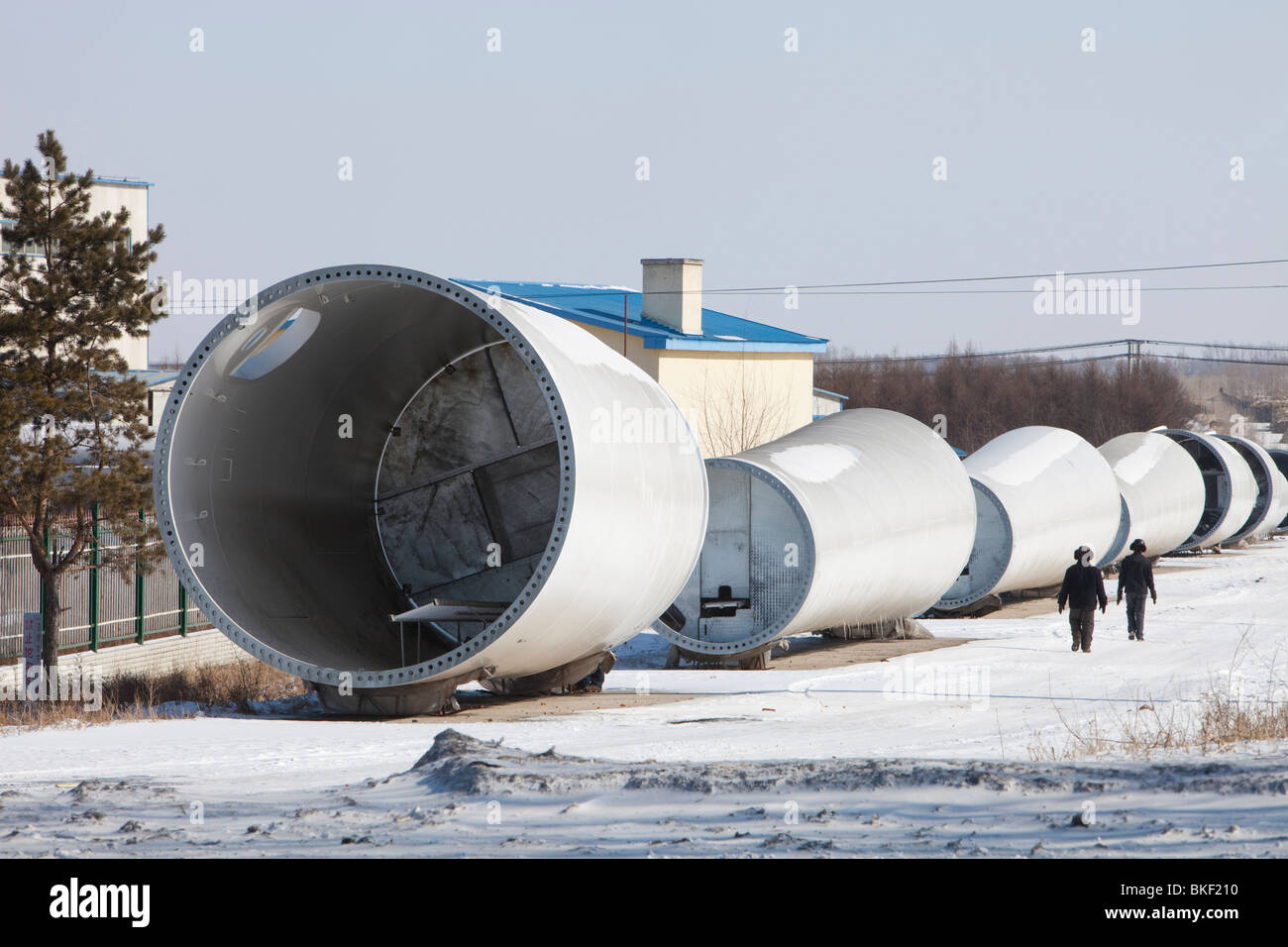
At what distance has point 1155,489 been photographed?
31.2 metres

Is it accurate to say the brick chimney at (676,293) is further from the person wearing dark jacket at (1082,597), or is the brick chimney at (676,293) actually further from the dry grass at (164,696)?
the dry grass at (164,696)

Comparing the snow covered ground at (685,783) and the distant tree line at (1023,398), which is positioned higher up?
the distant tree line at (1023,398)

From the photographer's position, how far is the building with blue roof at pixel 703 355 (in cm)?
3684

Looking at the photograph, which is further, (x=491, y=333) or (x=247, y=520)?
(x=491, y=333)

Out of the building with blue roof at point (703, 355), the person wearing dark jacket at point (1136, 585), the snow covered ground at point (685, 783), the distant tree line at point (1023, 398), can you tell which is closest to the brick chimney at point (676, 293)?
the building with blue roof at point (703, 355)

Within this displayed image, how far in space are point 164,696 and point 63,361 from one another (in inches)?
181

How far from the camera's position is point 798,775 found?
796 cm

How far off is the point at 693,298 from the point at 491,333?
23.2m

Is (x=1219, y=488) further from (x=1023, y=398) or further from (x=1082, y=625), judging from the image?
(x=1023, y=398)

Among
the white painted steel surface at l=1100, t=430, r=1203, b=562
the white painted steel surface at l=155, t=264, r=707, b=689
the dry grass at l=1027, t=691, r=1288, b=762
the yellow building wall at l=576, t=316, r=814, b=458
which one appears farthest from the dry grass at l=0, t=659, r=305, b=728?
the yellow building wall at l=576, t=316, r=814, b=458

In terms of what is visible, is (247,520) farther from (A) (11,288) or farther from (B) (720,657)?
(B) (720,657)

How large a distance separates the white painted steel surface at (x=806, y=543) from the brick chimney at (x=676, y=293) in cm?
1909

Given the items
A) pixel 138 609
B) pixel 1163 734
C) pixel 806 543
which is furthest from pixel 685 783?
pixel 138 609
